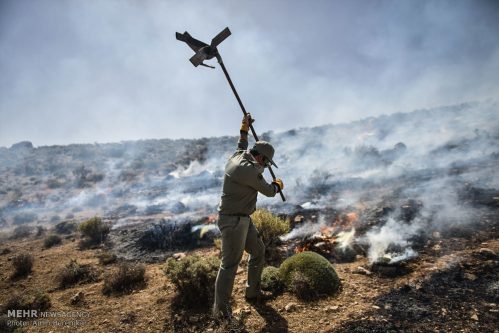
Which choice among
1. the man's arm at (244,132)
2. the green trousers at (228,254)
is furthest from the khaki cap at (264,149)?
the green trousers at (228,254)

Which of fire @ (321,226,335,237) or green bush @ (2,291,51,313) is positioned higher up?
fire @ (321,226,335,237)

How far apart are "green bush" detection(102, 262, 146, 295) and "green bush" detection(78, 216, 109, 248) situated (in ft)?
14.7

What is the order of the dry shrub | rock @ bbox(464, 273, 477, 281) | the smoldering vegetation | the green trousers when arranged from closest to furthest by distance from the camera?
the green trousers, rock @ bbox(464, 273, 477, 281), the smoldering vegetation, the dry shrub

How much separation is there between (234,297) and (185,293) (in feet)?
2.42

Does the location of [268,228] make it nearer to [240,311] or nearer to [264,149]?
[240,311]

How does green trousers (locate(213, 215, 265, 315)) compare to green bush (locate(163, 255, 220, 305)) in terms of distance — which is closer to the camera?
green trousers (locate(213, 215, 265, 315))

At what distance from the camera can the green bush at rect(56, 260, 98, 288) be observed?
5449 mm

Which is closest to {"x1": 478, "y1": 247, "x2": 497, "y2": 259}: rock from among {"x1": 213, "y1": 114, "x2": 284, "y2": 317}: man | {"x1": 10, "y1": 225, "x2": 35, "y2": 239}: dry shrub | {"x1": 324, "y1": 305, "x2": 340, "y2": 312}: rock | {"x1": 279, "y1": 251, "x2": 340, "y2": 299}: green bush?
{"x1": 279, "y1": 251, "x2": 340, "y2": 299}: green bush

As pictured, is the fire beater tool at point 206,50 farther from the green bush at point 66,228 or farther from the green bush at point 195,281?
the green bush at point 66,228

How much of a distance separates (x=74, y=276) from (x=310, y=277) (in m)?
4.68

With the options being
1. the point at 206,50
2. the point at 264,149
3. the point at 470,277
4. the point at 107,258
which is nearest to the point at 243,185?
the point at 264,149

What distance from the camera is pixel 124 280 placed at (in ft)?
16.4

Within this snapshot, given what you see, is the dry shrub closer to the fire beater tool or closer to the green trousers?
the fire beater tool

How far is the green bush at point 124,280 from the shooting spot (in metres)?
4.88
